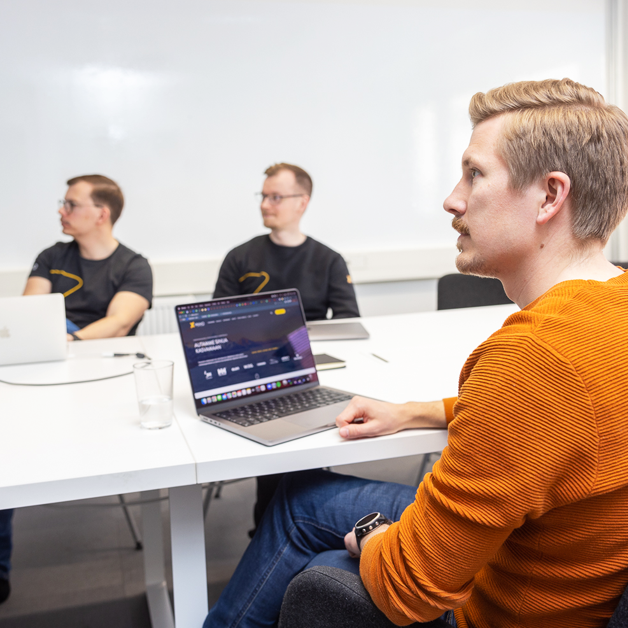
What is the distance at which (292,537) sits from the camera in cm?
113

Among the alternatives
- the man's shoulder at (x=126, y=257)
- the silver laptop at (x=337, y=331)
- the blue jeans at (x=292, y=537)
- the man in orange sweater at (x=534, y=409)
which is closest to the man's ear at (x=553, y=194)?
the man in orange sweater at (x=534, y=409)

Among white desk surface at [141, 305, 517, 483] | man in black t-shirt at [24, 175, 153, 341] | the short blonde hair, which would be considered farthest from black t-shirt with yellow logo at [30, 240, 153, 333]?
the short blonde hair

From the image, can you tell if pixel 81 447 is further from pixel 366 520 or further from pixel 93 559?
pixel 93 559

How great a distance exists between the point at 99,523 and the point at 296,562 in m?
1.56

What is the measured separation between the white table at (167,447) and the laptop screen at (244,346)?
10 centimetres

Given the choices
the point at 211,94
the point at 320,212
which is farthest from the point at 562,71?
the point at 211,94

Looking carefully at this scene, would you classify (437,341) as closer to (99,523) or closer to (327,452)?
(327,452)

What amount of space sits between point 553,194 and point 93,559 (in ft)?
6.49

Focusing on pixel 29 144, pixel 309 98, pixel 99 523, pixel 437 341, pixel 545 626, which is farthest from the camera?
pixel 309 98

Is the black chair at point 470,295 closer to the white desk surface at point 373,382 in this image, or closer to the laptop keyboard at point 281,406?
the white desk surface at point 373,382

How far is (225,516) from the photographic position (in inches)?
95.9

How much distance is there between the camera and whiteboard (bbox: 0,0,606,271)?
11.7 feet

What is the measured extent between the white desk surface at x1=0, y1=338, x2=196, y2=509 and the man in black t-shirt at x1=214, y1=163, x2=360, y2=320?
128 cm

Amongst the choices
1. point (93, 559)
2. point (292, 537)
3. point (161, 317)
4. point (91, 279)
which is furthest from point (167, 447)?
point (161, 317)
